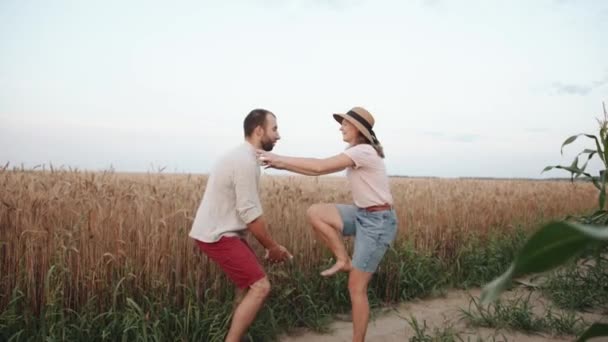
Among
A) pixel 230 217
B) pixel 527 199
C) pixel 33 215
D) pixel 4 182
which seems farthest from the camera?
pixel 527 199

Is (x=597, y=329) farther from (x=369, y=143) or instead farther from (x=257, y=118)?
(x=369, y=143)

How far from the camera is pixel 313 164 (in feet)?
10.6

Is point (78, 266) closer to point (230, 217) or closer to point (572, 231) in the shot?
point (230, 217)

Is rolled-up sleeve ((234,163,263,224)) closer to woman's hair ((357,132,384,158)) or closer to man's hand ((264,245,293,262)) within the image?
man's hand ((264,245,293,262))

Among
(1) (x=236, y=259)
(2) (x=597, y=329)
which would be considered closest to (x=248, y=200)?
(1) (x=236, y=259)

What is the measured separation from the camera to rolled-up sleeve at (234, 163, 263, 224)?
2834 millimetres

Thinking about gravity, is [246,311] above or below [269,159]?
below

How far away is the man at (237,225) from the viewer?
286cm

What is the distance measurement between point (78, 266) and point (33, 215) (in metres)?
0.92

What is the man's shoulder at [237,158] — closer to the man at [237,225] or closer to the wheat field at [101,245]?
the man at [237,225]

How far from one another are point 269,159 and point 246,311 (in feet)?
3.48

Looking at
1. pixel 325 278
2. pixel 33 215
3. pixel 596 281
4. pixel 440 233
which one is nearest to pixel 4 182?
pixel 33 215

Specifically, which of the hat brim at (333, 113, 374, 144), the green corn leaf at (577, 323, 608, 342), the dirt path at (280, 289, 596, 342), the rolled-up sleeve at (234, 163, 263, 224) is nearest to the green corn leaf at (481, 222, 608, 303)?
the green corn leaf at (577, 323, 608, 342)

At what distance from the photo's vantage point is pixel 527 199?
979 cm
